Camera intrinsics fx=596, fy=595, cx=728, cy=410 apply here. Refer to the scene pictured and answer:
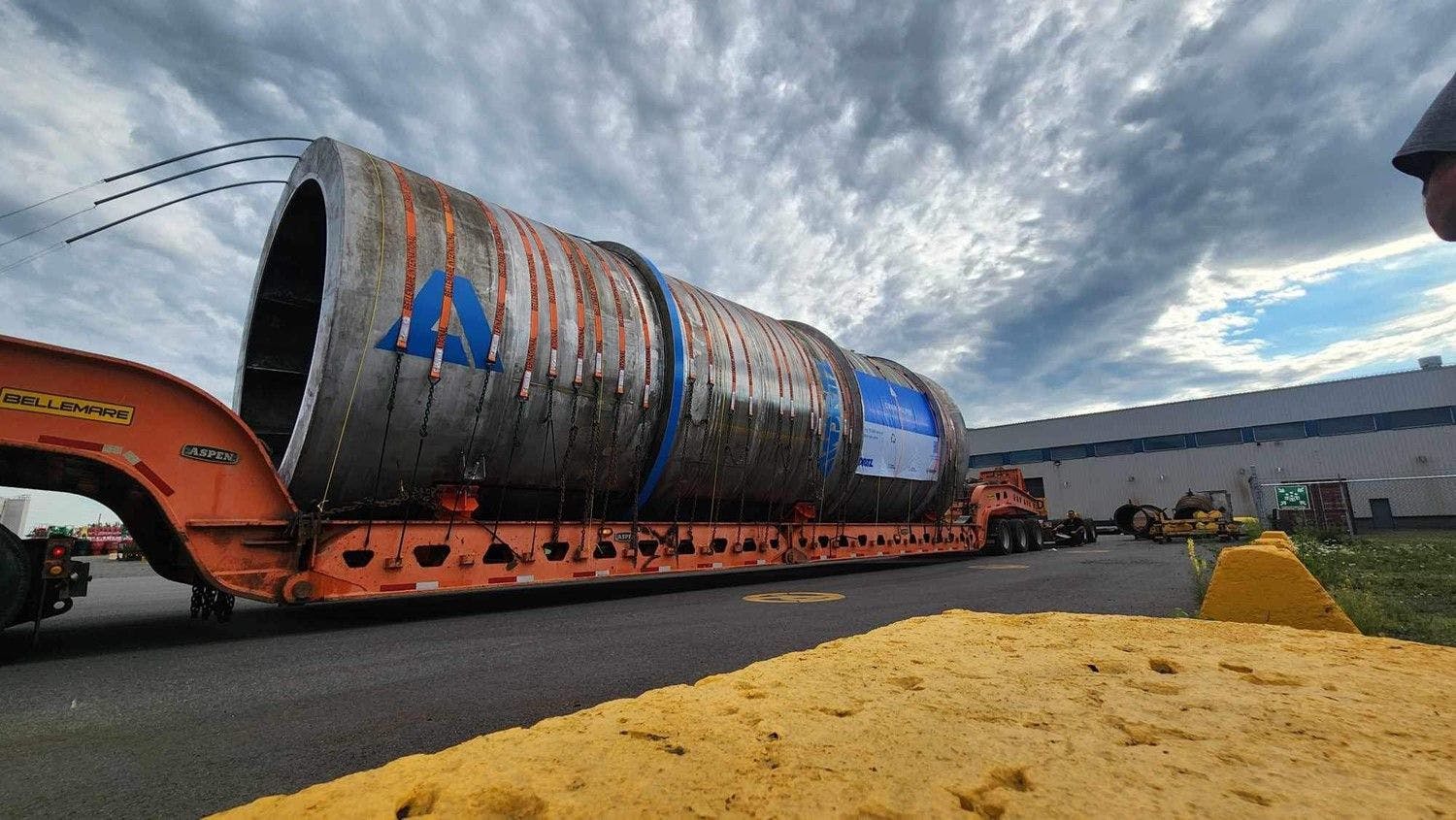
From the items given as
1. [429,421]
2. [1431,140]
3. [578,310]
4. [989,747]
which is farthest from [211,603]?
[1431,140]

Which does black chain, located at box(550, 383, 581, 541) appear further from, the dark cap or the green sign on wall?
the green sign on wall

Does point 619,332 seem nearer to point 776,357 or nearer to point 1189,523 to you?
point 776,357

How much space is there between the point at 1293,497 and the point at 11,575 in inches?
1327

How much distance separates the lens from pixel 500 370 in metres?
6.77

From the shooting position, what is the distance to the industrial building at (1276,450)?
100 ft

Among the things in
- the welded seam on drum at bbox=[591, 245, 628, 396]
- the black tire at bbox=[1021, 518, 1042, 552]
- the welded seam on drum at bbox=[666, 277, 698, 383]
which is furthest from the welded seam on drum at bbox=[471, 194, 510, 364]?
the black tire at bbox=[1021, 518, 1042, 552]

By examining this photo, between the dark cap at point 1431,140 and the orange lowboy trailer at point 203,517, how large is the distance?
717cm

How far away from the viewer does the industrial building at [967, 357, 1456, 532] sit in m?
30.5

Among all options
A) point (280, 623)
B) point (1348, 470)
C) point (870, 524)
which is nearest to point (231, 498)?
point (280, 623)

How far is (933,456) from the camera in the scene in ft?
48.6

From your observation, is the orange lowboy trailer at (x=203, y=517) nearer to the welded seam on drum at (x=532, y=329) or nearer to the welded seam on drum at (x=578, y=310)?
the welded seam on drum at (x=532, y=329)

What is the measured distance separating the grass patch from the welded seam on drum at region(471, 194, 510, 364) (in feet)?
25.8

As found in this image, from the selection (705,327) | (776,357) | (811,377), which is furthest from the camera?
(811,377)

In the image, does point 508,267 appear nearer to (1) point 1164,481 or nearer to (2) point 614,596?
(2) point 614,596
